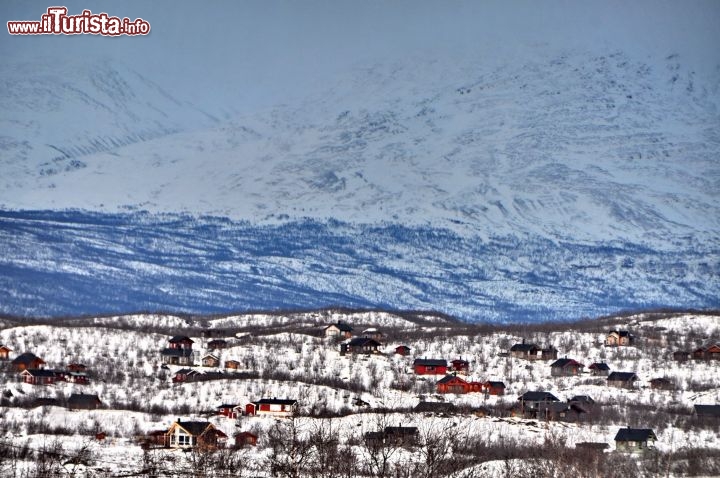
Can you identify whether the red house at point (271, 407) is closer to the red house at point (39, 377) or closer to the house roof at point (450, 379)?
the house roof at point (450, 379)

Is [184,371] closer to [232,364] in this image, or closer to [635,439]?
[232,364]

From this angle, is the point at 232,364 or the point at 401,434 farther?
the point at 232,364

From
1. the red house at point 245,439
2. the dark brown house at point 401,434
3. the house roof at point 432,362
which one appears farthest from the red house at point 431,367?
the dark brown house at point 401,434

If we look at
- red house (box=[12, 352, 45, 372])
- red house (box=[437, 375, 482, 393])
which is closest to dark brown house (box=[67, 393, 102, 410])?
red house (box=[12, 352, 45, 372])

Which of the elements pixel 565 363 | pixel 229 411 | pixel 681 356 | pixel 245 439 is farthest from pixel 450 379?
pixel 245 439

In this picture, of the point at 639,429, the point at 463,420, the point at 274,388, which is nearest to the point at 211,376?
the point at 274,388

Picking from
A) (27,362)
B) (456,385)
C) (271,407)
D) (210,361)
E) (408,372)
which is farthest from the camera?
(210,361)

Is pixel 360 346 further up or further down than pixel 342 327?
further down

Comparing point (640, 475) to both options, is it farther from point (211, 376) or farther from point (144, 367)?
point (144, 367)
